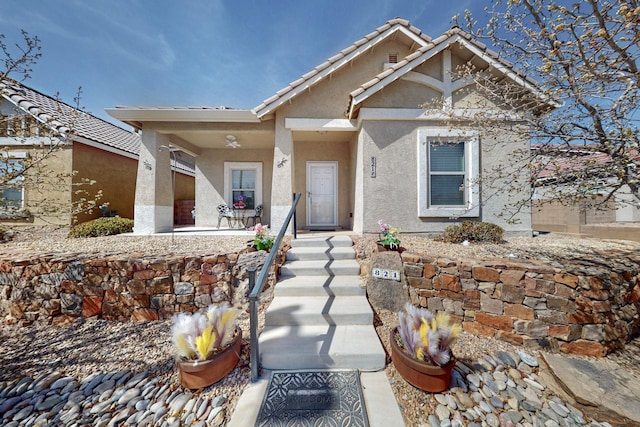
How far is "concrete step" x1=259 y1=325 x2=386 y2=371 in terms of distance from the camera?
7.86 feet

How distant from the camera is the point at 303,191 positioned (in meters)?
7.29

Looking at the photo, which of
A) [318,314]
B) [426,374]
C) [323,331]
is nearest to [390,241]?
[318,314]

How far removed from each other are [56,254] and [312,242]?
170 inches

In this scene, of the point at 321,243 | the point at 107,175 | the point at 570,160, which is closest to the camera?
the point at 570,160

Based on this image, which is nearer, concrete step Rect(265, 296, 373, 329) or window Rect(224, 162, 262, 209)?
concrete step Rect(265, 296, 373, 329)

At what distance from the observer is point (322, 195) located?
7.40 m

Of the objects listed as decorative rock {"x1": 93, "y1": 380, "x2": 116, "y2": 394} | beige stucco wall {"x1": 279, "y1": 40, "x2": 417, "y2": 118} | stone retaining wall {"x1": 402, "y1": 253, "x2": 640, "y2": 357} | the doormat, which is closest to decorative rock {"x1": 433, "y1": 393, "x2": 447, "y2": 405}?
the doormat

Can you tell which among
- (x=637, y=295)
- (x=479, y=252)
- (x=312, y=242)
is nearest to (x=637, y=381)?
(x=637, y=295)

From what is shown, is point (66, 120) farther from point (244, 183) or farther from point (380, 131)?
point (380, 131)

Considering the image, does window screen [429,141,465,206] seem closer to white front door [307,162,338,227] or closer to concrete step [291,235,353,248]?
concrete step [291,235,353,248]

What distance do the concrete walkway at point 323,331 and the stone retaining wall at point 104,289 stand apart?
833 mm

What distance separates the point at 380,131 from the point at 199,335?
5313 mm

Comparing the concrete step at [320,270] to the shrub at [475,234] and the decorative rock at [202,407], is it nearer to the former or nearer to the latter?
the decorative rock at [202,407]

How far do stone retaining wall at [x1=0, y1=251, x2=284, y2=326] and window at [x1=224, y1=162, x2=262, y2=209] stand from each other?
16.5ft
